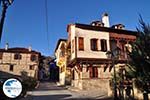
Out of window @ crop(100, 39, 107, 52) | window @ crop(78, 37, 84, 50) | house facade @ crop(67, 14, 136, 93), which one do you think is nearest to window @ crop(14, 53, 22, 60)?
house facade @ crop(67, 14, 136, 93)

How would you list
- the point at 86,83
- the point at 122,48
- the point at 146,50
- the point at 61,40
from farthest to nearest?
the point at 61,40, the point at 122,48, the point at 86,83, the point at 146,50

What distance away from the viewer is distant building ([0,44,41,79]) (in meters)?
45.7

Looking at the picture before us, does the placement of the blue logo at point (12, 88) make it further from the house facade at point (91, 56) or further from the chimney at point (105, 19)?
the chimney at point (105, 19)

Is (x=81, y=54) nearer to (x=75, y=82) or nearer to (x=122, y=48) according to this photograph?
(x=75, y=82)

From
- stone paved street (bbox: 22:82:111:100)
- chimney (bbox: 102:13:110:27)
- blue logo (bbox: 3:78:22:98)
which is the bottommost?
stone paved street (bbox: 22:82:111:100)

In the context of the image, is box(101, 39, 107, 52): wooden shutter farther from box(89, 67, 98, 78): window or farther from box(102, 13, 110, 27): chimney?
box(102, 13, 110, 27): chimney

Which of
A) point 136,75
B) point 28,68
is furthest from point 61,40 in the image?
point 136,75

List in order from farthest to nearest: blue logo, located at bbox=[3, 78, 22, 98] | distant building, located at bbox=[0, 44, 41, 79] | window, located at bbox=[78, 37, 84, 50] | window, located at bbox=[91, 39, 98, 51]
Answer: distant building, located at bbox=[0, 44, 41, 79] → window, located at bbox=[91, 39, 98, 51] → window, located at bbox=[78, 37, 84, 50] → blue logo, located at bbox=[3, 78, 22, 98]

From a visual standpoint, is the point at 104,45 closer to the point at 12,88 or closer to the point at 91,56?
the point at 91,56

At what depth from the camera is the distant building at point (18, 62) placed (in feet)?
150

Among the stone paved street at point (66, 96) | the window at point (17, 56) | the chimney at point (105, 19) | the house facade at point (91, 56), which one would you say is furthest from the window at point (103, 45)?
the window at point (17, 56)

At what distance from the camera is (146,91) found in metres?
12.3

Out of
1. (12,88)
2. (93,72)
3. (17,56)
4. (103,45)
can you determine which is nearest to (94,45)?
(103,45)

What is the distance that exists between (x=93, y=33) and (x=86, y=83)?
20.7ft
